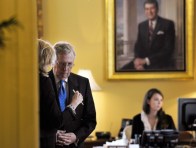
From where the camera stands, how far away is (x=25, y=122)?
119 centimetres

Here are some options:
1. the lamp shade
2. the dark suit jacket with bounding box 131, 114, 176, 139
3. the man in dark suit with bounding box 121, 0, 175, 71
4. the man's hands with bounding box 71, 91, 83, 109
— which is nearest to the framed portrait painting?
the man in dark suit with bounding box 121, 0, 175, 71

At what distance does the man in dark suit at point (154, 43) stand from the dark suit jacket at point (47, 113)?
375 centimetres

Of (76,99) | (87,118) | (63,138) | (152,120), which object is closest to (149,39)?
(152,120)

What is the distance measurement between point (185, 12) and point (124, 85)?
1.25 metres

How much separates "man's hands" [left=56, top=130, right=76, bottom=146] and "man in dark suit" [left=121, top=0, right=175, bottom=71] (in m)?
3.37

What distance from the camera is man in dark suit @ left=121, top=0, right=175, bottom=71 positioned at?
19.2 feet

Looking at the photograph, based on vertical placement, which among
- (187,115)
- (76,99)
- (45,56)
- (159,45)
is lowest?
(187,115)

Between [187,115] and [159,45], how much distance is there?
1893mm

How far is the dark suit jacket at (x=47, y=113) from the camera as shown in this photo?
213 cm

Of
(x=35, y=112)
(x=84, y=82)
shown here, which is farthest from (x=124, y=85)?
(x=35, y=112)

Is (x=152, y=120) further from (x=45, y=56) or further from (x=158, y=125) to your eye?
(x=45, y=56)

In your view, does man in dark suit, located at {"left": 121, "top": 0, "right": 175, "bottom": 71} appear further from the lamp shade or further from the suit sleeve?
the suit sleeve

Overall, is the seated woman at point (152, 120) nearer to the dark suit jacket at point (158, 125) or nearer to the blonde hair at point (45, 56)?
the dark suit jacket at point (158, 125)

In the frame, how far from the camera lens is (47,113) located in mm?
2146
